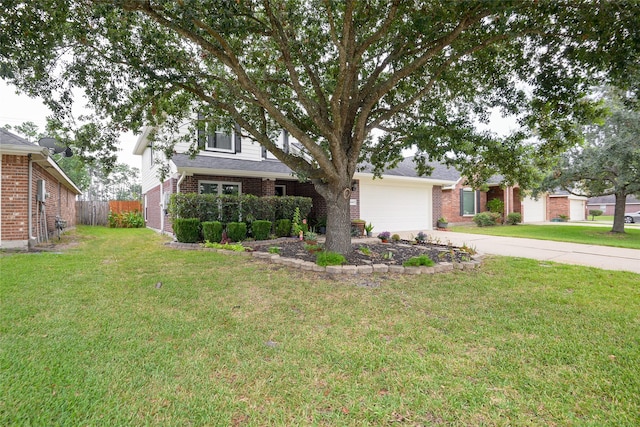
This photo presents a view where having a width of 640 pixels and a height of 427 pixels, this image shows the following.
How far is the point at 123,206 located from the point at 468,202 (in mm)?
22080

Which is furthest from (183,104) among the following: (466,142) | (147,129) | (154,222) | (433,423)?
(154,222)

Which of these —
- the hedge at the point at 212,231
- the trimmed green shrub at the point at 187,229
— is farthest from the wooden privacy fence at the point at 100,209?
the hedge at the point at 212,231

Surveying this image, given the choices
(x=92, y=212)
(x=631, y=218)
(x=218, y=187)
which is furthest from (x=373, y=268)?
(x=631, y=218)

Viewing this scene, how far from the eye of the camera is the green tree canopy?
450 inches

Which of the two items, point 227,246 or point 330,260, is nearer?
point 330,260

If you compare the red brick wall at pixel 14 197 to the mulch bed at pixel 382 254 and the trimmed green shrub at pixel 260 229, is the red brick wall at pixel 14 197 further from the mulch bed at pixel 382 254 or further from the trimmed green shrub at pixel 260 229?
the mulch bed at pixel 382 254

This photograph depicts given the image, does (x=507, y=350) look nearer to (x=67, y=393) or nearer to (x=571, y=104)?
(x=67, y=393)

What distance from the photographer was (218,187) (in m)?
11.3

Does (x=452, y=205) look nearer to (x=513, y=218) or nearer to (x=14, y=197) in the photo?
(x=513, y=218)

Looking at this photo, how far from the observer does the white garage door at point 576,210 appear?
27688mm

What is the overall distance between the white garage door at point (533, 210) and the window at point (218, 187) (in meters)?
20.0

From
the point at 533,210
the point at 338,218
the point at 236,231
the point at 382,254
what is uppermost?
the point at 533,210

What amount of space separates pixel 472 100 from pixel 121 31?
7164 millimetres

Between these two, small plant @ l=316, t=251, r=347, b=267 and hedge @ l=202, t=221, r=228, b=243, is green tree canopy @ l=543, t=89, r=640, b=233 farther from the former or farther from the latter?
hedge @ l=202, t=221, r=228, b=243
